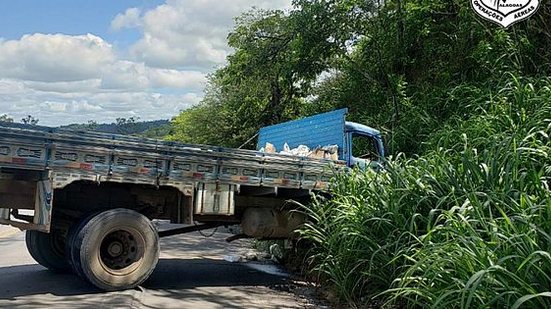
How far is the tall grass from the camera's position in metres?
3.86

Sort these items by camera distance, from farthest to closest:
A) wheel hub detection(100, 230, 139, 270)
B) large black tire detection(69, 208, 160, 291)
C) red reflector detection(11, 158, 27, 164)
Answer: wheel hub detection(100, 230, 139, 270)
large black tire detection(69, 208, 160, 291)
red reflector detection(11, 158, 27, 164)

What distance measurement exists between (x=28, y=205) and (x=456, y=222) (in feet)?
16.5

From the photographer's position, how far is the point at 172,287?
7.84 meters

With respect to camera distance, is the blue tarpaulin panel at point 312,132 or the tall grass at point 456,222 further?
the blue tarpaulin panel at point 312,132

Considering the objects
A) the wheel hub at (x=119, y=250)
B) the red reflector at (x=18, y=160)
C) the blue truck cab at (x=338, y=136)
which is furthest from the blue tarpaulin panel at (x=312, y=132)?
the red reflector at (x=18, y=160)

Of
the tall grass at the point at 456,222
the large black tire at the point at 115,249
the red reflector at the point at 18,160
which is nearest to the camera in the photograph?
the tall grass at the point at 456,222

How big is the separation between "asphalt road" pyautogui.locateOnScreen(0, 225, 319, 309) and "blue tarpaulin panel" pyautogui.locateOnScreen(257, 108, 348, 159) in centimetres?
227

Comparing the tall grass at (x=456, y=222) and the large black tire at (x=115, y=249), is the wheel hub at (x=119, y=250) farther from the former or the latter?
the tall grass at (x=456, y=222)

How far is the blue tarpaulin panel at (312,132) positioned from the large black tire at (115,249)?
11.7 ft

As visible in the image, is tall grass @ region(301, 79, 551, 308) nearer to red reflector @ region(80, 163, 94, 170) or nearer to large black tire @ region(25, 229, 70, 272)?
red reflector @ region(80, 163, 94, 170)

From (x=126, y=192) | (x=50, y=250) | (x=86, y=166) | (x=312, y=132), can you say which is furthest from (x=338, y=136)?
(x=50, y=250)

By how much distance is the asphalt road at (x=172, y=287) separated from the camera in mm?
6637

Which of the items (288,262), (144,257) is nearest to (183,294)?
(144,257)

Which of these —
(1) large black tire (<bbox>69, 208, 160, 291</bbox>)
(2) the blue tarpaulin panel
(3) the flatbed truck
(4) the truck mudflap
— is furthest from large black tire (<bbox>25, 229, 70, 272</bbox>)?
(2) the blue tarpaulin panel
